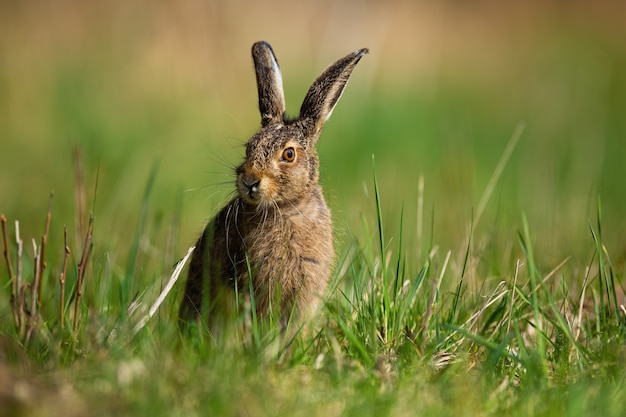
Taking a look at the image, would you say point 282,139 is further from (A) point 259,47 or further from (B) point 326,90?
(A) point 259,47

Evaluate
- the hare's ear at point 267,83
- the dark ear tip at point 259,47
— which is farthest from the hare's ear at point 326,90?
the dark ear tip at point 259,47

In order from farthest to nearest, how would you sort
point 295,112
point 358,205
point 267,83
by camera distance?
1. point 295,112
2. point 358,205
3. point 267,83

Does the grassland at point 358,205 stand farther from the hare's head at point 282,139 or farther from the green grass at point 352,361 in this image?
the hare's head at point 282,139

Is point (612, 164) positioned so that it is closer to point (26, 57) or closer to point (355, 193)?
point (355, 193)

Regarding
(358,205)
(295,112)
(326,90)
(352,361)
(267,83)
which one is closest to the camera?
(352,361)

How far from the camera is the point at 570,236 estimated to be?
605 cm

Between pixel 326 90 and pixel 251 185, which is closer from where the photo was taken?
pixel 251 185

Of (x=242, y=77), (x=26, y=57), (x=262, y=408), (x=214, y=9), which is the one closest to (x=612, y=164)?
(x=242, y=77)

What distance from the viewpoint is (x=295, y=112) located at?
1061cm

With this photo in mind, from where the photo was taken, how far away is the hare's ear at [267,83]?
502 cm

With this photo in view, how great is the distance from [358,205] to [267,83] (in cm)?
253

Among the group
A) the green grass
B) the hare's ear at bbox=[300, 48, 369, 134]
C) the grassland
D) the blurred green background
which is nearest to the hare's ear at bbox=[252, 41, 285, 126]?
the hare's ear at bbox=[300, 48, 369, 134]

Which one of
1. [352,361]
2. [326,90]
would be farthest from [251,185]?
[352,361]

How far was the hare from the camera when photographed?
14.9ft
